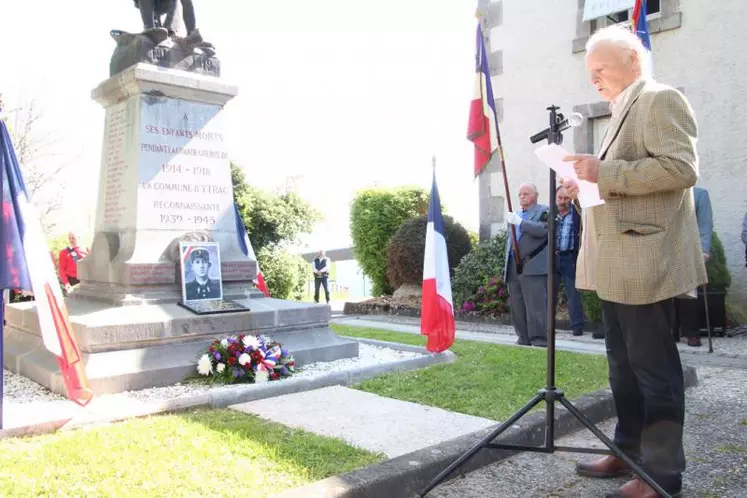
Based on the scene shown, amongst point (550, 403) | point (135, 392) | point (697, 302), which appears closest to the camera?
point (550, 403)

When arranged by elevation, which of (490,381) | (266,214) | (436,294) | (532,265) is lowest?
(490,381)

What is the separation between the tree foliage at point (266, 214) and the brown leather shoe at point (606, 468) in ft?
47.5

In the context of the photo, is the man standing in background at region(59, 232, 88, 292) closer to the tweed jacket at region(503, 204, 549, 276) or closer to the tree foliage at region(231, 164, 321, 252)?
the tree foliage at region(231, 164, 321, 252)

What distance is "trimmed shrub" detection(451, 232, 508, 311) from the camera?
10289mm

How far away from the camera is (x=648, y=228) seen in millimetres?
2539

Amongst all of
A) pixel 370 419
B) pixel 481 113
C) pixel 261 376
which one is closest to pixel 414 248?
pixel 481 113

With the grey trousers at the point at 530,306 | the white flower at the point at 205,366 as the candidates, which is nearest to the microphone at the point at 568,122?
the white flower at the point at 205,366

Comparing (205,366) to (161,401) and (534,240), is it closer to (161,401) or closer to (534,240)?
(161,401)

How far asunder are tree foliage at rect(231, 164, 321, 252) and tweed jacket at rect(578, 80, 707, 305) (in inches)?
581

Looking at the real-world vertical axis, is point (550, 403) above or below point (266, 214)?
below

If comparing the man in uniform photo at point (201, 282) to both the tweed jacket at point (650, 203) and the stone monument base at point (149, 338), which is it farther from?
the tweed jacket at point (650, 203)

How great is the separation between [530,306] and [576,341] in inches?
44.6

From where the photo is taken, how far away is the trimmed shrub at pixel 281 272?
16359mm

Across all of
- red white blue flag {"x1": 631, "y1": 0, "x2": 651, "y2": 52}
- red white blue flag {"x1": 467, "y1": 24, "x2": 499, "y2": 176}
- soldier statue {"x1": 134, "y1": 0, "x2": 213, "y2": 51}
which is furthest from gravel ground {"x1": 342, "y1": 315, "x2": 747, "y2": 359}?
soldier statue {"x1": 134, "y1": 0, "x2": 213, "y2": 51}
